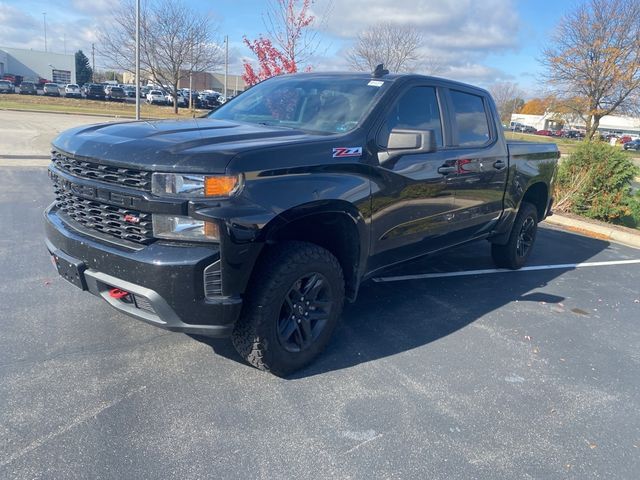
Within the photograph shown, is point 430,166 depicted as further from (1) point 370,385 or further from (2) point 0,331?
(2) point 0,331

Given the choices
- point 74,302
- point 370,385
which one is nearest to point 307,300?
point 370,385

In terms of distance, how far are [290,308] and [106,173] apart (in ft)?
4.50

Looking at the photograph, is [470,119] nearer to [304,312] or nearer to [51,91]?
[304,312]

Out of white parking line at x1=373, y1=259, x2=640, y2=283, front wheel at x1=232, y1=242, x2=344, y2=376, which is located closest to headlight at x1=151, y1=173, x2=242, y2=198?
→ front wheel at x1=232, y1=242, x2=344, y2=376

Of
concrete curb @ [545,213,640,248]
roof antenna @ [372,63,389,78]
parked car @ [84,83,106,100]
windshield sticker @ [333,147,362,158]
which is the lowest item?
concrete curb @ [545,213,640,248]

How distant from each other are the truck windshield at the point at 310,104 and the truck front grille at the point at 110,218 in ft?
4.70

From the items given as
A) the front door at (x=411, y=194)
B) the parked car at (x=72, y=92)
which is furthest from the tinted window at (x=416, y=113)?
A: the parked car at (x=72, y=92)

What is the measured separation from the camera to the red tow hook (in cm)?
288

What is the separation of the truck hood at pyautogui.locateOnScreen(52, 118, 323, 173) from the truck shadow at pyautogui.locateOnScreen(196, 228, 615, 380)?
1478mm

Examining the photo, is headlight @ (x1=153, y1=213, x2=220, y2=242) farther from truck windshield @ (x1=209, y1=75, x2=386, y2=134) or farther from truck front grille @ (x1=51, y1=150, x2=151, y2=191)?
truck windshield @ (x1=209, y1=75, x2=386, y2=134)

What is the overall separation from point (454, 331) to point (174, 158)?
275cm

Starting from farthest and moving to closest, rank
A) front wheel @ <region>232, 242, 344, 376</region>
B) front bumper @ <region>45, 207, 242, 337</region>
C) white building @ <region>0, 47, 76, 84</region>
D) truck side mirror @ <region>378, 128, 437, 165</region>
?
white building @ <region>0, 47, 76, 84</region> < truck side mirror @ <region>378, 128, 437, 165</region> < front wheel @ <region>232, 242, 344, 376</region> < front bumper @ <region>45, 207, 242, 337</region>

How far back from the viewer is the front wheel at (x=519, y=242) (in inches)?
233

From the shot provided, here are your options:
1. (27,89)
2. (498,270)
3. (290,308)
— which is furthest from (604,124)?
(290,308)
